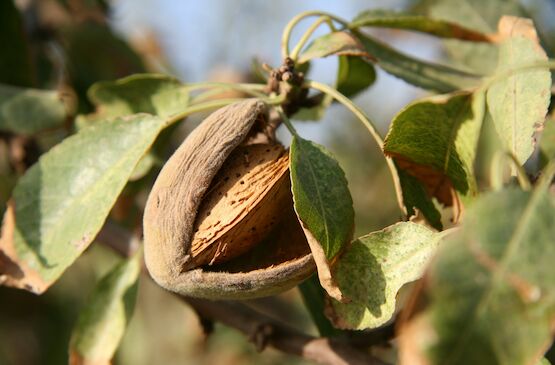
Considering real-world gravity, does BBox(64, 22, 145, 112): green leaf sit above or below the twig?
above

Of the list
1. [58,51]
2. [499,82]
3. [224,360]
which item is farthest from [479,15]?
[224,360]

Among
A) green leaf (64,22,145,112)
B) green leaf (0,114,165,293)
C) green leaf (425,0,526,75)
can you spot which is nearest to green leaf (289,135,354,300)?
green leaf (0,114,165,293)

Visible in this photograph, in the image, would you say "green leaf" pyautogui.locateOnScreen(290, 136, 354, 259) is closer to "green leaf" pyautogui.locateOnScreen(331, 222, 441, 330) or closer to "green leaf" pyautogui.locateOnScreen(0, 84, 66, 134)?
"green leaf" pyautogui.locateOnScreen(331, 222, 441, 330)

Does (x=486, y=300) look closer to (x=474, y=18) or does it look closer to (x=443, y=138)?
(x=443, y=138)

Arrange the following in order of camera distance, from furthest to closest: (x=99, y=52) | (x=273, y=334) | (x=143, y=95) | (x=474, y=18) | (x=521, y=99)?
1. (x=99, y=52)
2. (x=474, y=18)
3. (x=143, y=95)
4. (x=273, y=334)
5. (x=521, y=99)

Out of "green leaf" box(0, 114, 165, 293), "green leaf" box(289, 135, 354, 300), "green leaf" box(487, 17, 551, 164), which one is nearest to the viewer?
"green leaf" box(289, 135, 354, 300)

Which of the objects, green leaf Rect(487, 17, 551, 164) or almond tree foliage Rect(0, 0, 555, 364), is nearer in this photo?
almond tree foliage Rect(0, 0, 555, 364)

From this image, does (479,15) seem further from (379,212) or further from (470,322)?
(379,212)

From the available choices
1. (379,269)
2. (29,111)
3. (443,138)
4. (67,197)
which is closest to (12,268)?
(67,197)
